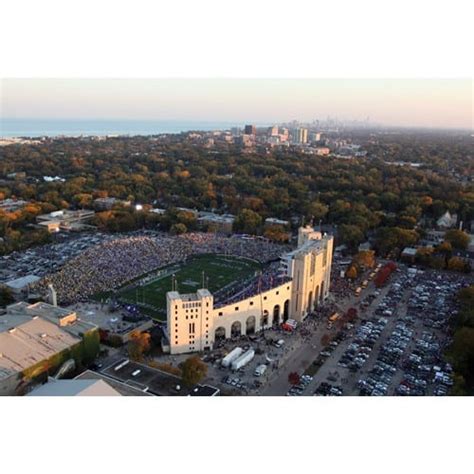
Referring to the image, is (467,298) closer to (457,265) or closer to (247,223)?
(457,265)

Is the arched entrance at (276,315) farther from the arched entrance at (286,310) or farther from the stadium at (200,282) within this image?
the arched entrance at (286,310)

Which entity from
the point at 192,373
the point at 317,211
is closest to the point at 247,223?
the point at 317,211

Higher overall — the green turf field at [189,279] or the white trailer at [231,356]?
the white trailer at [231,356]

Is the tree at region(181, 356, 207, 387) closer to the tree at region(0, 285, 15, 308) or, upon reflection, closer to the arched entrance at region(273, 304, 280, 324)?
the arched entrance at region(273, 304, 280, 324)

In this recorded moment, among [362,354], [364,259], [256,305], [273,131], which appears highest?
[273,131]

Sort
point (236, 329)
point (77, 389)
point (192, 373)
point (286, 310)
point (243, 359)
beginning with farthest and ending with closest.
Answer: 1. point (286, 310)
2. point (236, 329)
3. point (243, 359)
4. point (192, 373)
5. point (77, 389)

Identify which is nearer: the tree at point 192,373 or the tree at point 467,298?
the tree at point 192,373

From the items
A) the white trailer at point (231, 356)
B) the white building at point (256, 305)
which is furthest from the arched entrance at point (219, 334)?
the white trailer at point (231, 356)
